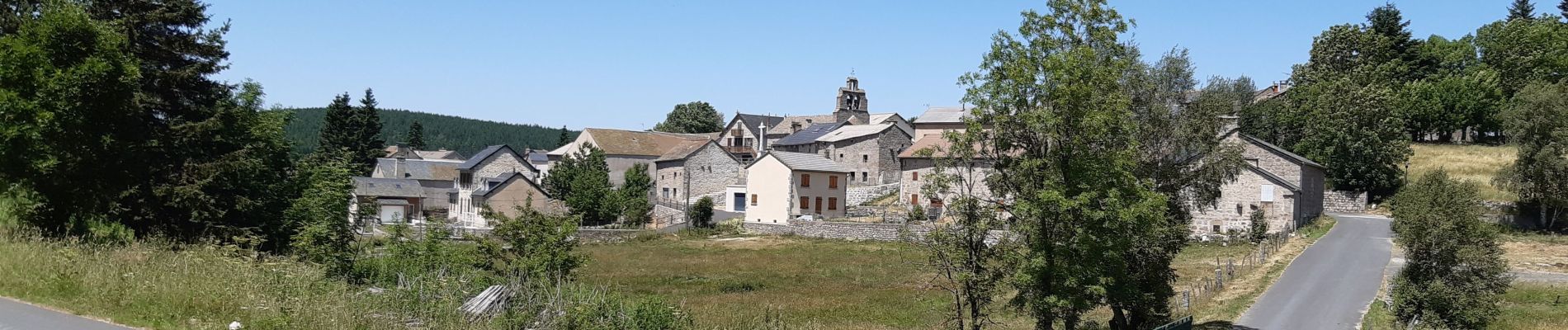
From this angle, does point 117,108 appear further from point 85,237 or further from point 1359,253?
point 1359,253

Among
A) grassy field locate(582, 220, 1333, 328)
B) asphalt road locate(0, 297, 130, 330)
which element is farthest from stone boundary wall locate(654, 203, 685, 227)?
asphalt road locate(0, 297, 130, 330)

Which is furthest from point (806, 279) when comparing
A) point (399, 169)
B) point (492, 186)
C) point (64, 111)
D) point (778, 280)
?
point (399, 169)

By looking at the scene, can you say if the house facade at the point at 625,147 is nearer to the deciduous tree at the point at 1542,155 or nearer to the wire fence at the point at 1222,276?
the wire fence at the point at 1222,276

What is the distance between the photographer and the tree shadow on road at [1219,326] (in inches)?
806

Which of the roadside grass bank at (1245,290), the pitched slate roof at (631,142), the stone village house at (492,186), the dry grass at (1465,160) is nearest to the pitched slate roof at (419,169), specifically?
the stone village house at (492,186)

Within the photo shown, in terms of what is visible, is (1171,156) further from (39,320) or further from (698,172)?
(698,172)

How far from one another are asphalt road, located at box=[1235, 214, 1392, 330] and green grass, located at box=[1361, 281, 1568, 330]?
43 centimetres

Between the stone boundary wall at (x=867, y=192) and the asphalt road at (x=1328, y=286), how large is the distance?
3027 centimetres

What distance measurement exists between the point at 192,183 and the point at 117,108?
6.69ft

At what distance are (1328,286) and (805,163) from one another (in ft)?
116

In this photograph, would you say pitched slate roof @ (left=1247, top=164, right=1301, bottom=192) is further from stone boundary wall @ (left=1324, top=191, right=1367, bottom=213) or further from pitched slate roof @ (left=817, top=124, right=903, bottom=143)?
pitched slate roof @ (left=817, top=124, right=903, bottom=143)

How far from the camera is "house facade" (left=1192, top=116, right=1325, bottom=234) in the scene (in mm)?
43531

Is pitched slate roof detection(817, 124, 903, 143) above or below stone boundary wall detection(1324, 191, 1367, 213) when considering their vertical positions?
above

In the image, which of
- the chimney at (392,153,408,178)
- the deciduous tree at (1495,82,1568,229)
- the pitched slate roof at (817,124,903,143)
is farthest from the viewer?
the chimney at (392,153,408,178)
